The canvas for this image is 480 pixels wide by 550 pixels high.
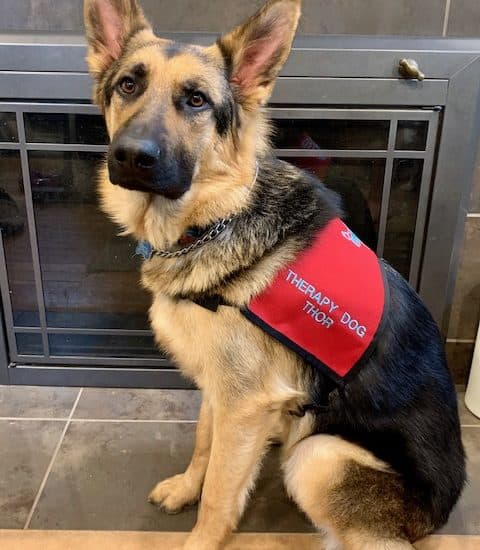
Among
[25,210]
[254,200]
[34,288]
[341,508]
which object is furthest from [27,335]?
[341,508]

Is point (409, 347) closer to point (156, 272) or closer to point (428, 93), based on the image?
point (156, 272)

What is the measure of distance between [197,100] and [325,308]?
2.11ft

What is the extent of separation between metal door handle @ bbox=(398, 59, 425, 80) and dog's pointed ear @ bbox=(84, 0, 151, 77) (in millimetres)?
934

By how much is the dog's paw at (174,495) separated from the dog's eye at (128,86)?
4.17 ft

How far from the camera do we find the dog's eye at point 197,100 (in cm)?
144

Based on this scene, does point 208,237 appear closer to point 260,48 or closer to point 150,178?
point 150,178

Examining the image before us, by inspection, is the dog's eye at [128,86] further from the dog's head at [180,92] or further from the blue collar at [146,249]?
the blue collar at [146,249]

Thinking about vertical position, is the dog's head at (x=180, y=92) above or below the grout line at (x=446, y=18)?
below

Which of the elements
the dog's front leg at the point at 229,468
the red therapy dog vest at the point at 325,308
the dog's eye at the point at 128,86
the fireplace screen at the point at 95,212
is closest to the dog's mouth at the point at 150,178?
the dog's eye at the point at 128,86

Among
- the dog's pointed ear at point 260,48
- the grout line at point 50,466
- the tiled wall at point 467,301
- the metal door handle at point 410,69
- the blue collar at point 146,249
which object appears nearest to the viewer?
the dog's pointed ear at point 260,48

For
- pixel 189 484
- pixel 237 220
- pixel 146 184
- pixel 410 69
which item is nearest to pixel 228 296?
pixel 237 220

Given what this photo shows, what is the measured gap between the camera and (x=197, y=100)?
1.44 m

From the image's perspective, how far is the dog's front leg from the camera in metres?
1.52

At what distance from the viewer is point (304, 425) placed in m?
1.61
